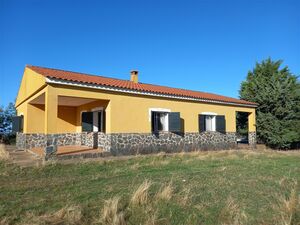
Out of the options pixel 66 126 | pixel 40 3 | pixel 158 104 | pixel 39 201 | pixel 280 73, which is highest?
pixel 40 3

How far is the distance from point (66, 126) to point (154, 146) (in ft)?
21.0

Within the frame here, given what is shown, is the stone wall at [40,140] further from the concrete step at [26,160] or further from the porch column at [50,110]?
the porch column at [50,110]

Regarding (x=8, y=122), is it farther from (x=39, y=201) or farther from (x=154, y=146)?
(x=39, y=201)

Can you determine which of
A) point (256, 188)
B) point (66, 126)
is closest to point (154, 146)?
point (66, 126)

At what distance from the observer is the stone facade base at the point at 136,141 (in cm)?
1121

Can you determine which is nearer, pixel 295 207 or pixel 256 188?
pixel 295 207

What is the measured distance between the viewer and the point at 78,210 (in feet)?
13.3

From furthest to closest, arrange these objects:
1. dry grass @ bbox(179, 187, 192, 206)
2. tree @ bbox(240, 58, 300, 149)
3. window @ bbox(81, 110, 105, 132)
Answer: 1. tree @ bbox(240, 58, 300, 149)
2. window @ bbox(81, 110, 105, 132)
3. dry grass @ bbox(179, 187, 192, 206)

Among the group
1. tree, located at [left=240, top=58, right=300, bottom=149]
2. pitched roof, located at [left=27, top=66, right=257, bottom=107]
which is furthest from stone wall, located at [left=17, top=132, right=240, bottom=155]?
tree, located at [left=240, top=58, right=300, bottom=149]

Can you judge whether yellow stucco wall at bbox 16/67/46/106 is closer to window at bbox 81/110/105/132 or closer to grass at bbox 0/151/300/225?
window at bbox 81/110/105/132

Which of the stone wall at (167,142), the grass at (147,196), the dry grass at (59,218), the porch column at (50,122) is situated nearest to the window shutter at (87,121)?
the stone wall at (167,142)

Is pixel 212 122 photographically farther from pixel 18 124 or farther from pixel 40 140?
pixel 18 124

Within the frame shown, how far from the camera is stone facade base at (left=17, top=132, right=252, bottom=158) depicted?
36.8ft

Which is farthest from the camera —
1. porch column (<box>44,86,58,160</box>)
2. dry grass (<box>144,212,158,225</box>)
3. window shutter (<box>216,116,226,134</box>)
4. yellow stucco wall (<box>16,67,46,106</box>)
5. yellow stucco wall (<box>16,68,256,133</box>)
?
window shutter (<box>216,116,226,134</box>)
